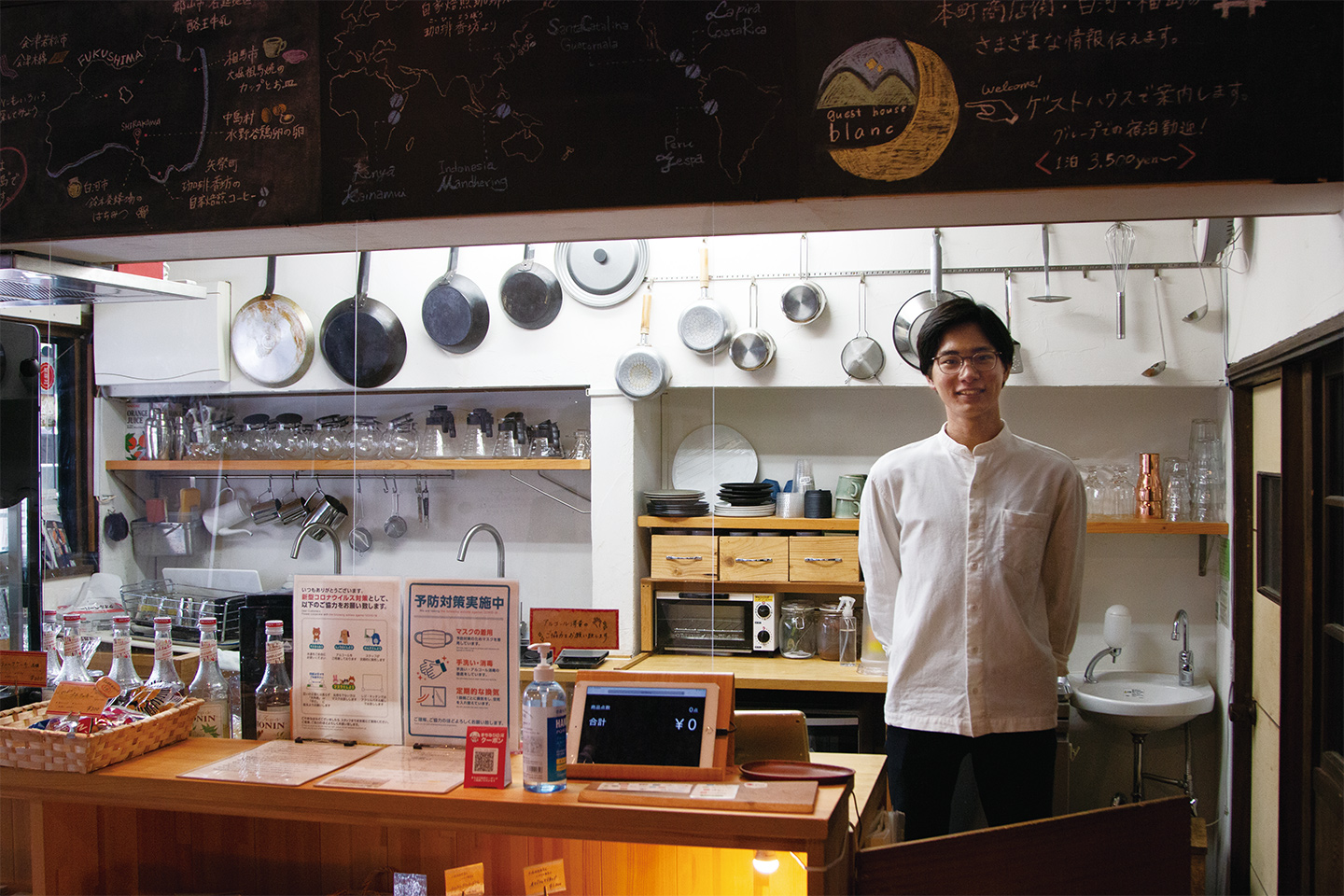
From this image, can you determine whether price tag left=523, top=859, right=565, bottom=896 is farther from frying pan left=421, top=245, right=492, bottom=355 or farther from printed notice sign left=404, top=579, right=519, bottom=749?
frying pan left=421, top=245, right=492, bottom=355

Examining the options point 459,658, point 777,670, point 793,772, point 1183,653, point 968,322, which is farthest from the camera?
point 777,670

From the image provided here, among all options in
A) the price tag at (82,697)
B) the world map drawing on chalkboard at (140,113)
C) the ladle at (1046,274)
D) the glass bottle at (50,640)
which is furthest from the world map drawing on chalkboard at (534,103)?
the ladle at (1046,274)

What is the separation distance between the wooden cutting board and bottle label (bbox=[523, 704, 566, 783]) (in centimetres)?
6

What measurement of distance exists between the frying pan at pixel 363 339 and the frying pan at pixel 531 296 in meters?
0.43

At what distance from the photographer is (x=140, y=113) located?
6.53 feet

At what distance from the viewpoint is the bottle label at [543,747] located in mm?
1405

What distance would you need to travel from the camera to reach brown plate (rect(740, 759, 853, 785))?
1.44 metres

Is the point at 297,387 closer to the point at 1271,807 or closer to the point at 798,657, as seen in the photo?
the point at 798,657

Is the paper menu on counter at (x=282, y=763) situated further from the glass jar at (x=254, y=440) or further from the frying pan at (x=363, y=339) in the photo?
the glass jar at (x=254, y=440)

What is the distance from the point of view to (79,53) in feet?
6.68

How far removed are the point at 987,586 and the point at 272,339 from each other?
266 cm

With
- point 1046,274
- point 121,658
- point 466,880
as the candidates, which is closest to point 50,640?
point 121,658

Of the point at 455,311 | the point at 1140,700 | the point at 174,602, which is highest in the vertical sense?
the point at 455,311

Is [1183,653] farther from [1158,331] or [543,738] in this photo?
[543,738]
